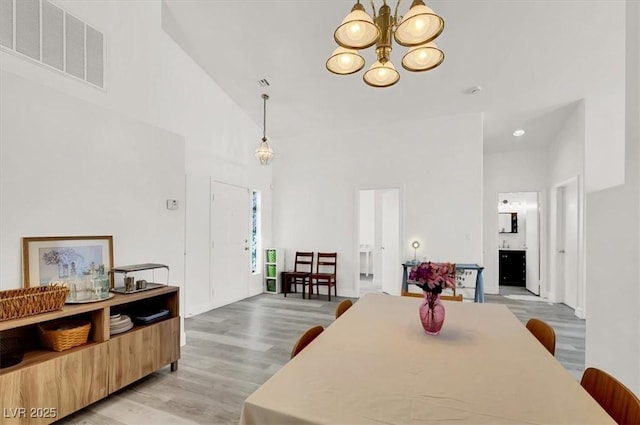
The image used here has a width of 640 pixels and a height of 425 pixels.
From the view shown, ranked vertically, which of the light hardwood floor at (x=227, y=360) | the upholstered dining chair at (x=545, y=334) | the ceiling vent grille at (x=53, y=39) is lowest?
the light hardwood floor at (x=227, y=360)

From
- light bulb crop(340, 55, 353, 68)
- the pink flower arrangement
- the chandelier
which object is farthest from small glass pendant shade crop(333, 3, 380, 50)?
the pink flower arrangement

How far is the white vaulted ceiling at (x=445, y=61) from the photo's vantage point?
318cm

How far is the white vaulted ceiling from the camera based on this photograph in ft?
10.4

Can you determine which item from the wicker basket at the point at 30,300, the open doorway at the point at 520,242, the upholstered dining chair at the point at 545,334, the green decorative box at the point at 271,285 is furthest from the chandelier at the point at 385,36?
the open doorway at the point at 520,242

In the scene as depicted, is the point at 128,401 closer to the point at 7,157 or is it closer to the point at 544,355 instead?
the point at 7,157

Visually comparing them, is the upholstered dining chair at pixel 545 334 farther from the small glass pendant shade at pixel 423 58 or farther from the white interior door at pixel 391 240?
the white interior door at pixel 391 240

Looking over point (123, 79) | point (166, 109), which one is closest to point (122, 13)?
point (123, 79)

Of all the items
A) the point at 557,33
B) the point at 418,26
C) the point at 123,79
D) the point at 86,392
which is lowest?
the point at 86,392

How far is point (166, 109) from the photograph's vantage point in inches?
157

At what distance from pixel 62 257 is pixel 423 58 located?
10.2 feet

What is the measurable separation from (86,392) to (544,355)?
288 centimetres

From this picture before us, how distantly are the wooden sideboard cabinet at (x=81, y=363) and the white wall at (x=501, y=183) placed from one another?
579 cm

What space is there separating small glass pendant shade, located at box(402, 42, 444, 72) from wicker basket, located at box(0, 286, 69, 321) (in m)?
2.84

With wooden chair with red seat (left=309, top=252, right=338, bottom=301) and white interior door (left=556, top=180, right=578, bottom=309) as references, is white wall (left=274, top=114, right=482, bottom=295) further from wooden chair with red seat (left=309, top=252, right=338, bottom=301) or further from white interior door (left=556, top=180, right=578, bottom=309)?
white interior door (left=556, top=180, right=578, bottom=309)
